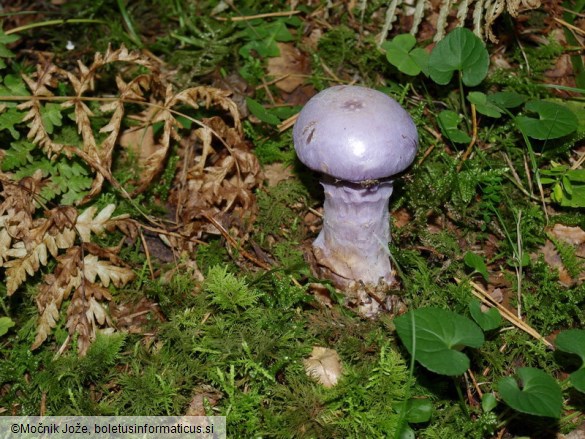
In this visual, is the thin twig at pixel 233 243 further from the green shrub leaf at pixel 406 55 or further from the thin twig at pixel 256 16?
the thin twig at pixel 256 16

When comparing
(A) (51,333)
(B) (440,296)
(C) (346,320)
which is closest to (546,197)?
(B) (440,296)

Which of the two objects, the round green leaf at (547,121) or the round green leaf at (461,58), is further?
the round green leaf at (461,58)

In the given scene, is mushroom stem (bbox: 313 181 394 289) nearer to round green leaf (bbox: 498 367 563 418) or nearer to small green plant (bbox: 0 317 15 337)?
round green leaf (bbox: 498 367 563 418)

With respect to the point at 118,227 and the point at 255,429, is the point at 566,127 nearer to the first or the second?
the point at 255,429

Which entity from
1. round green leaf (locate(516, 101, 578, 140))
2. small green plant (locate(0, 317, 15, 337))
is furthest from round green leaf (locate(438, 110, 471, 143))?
small green plant (locate(0, 317, 15, 337))

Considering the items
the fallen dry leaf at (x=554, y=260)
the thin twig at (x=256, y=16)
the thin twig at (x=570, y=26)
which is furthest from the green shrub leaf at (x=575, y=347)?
the thin twig at (x=256, y=16)

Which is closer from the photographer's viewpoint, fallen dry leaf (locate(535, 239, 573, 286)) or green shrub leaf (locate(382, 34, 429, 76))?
fallen dry leaf (locate(535, 239, 573, 286))
